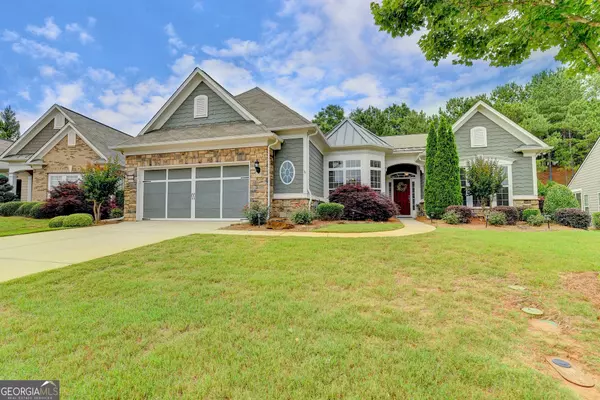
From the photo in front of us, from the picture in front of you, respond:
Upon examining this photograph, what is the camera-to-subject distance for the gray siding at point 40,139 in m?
17.6

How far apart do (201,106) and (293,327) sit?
40.3 ft

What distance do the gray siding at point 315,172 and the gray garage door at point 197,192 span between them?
2.72 metres

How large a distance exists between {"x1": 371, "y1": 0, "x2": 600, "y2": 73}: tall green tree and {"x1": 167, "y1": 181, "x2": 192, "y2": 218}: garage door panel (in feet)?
32.5

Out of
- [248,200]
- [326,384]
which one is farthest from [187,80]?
[326,384]

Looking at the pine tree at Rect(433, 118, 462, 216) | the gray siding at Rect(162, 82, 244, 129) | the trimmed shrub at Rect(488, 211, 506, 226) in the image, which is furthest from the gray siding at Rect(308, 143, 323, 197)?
the trimmed shrub at Rect(488, 211, 506, 226)

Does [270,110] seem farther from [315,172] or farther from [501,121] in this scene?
[501,121]

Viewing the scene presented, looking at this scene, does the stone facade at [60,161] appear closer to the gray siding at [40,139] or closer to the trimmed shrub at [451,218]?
the gray siding at [40,139]

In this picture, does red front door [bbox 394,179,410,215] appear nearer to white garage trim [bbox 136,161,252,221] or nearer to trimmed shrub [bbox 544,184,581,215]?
trimmed shrub [bbox 544,184,581,215]

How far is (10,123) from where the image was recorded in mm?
39500

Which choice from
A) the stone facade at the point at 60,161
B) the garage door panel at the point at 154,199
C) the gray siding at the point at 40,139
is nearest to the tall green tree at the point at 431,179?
the garage door panel at the point at 154,199

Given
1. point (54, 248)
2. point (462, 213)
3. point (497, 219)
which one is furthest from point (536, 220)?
point (54, 248)

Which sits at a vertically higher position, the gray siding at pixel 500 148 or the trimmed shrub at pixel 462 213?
the gray siding at pixel 500 148

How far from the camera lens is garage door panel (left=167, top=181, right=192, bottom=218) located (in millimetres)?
11898

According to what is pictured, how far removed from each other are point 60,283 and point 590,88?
39611mm
